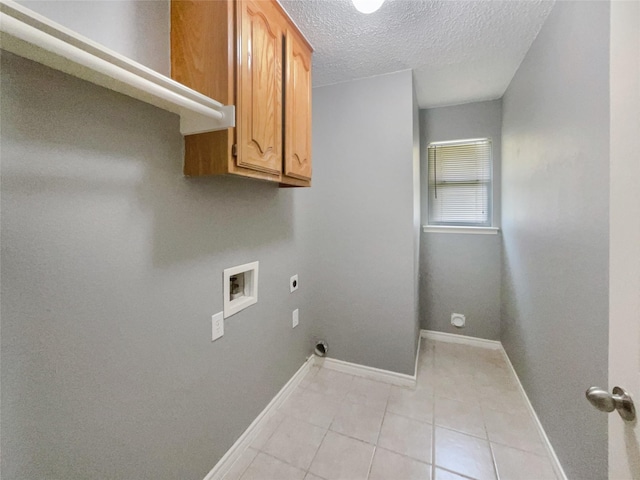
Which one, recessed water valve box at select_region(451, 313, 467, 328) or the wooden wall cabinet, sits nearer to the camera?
the wooden wall cabinet

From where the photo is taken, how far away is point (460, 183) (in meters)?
2.75

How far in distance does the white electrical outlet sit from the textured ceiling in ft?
5.39

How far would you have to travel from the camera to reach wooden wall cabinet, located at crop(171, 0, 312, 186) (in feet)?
3.37

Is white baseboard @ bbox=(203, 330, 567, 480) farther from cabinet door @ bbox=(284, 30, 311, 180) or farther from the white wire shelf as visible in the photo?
the white wire shelf

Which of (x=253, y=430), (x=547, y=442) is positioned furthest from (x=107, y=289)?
(x=547, y=442)

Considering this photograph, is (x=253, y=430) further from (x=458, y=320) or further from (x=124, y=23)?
(x=458, y=320)

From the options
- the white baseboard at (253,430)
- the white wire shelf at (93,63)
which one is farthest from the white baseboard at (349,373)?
the white wire shelf at (93,63)

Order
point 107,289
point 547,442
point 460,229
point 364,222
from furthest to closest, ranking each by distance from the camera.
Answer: point 460,229
point 364,222
point 547,442
point 107,289

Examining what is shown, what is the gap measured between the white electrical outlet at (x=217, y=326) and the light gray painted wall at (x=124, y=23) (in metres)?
1.12

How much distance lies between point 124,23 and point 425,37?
157 cm

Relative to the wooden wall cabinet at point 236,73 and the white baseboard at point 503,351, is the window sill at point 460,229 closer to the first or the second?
the white baseboard at point 503,351

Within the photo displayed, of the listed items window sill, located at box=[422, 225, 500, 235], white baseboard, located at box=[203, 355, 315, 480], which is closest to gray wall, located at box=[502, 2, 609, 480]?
window sill, located at box=[422, 225, 500, 235]

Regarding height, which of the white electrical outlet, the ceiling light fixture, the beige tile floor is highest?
the ceiling light fixture

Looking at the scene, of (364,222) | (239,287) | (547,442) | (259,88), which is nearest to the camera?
(259,88)
